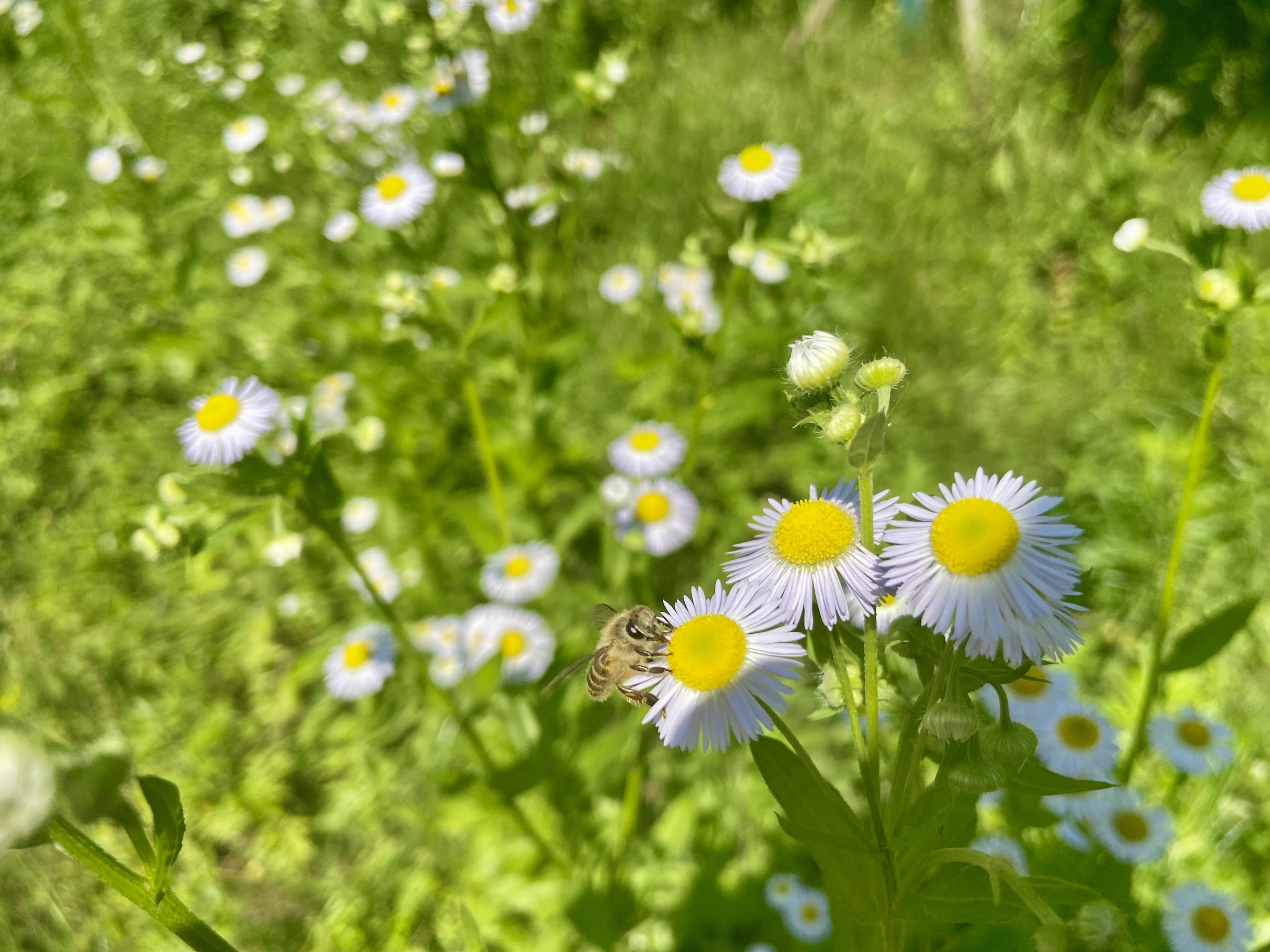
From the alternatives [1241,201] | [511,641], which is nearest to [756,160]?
[1241,201]

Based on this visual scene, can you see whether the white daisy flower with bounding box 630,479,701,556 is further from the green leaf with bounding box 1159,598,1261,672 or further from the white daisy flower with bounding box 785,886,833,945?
the green leaf with bounding box 1159,598,1261,672

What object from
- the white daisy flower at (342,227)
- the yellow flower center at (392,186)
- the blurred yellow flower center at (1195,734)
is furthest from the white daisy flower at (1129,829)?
the white daisy flower at (342,227)

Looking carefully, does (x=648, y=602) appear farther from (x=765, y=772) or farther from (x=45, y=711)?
(x=45, y=711)

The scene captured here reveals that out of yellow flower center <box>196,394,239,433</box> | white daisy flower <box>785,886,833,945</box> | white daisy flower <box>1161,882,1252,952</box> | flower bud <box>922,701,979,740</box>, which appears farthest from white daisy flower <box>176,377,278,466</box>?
white daisy flower <box>1161,882,1252,952</box>

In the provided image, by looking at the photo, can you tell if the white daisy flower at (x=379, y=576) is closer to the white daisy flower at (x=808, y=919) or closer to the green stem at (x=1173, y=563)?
the white daisy flower at (x=808, y=919)

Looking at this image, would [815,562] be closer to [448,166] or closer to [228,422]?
[228,422]

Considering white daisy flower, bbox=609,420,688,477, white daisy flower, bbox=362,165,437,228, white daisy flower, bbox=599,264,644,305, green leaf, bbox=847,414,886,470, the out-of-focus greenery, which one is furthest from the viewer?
white daisy flower, bbox=599,264,644,305

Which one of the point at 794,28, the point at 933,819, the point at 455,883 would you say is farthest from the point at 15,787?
the point at 794,28

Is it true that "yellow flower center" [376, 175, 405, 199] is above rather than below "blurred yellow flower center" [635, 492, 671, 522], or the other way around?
above
